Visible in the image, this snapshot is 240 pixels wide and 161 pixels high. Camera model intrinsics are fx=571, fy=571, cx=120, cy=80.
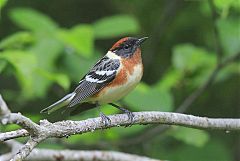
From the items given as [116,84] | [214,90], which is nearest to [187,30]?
[214,90]

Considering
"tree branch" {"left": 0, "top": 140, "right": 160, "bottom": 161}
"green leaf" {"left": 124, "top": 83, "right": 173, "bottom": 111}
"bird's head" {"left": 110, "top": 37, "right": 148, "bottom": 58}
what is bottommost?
"tree branch" {"left": 0, "top": 140, "right": 160, "bottom": 161}

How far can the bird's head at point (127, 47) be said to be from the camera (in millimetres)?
4898

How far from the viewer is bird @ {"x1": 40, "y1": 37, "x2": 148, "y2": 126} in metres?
4.46

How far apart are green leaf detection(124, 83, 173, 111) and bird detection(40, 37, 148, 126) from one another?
1.61 ft

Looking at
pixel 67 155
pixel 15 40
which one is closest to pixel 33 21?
pixel 15 40

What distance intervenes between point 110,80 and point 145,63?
2.38 metres

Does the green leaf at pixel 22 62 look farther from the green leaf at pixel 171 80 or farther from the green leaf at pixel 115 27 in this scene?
the green leaf at pixel 171 80

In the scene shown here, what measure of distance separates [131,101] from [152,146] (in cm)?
112

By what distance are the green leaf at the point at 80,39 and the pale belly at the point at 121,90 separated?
987 mm

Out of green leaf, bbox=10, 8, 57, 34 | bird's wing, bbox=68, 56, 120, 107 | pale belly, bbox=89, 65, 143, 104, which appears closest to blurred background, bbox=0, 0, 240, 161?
green leaf, bbox=10, 8, 57, 34

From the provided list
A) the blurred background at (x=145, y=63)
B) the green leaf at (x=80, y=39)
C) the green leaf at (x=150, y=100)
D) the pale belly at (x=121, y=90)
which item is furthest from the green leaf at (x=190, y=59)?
the pale belly at (x=121, y=90)

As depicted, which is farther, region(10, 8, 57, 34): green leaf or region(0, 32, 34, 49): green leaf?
region(10, 8, 57, 34): green leaf

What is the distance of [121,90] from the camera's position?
14.5ft

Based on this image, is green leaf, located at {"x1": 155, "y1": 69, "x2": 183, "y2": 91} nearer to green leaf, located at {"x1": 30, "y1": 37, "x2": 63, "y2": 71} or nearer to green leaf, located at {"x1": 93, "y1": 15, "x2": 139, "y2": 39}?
green leaf, located at {"x1": 93, "y1": 15, "x2": 139, "y2": 39}
